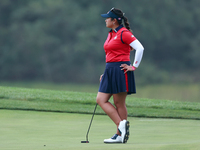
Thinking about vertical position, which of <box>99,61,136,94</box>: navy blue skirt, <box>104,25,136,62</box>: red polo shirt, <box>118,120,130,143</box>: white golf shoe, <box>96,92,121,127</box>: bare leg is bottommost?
<box>118,120,130,143</box>: white golf shoe

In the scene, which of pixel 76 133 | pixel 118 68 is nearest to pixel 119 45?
pixel 118 68

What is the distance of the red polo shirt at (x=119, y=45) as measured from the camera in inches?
203

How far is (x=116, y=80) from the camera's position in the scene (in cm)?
523

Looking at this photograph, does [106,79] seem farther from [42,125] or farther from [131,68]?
[42,125]

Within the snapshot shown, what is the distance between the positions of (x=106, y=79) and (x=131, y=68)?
320mm

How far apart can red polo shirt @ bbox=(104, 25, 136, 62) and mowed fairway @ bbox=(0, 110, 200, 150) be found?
38.4 inches

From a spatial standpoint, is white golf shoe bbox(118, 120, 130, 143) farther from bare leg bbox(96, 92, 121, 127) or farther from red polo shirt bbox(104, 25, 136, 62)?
red polo shirt bbox(104, 25, 136, 62)

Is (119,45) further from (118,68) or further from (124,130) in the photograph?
(124,130)

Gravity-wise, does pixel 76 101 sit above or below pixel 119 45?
above

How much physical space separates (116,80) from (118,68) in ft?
0.46

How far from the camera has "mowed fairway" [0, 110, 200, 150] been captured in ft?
14.6

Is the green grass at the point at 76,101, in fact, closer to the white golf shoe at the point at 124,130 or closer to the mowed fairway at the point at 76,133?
the mowed fairway at the point at 76,133

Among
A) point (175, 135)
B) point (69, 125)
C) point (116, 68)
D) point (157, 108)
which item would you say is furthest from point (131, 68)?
point (157, 108)

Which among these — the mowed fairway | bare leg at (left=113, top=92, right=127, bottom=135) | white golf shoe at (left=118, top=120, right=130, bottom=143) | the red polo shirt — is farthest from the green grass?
white golf shoe at (left=118, top=120, right=130, bottom=143)
